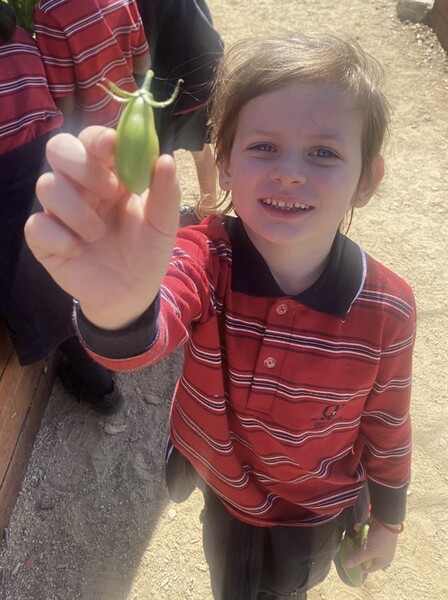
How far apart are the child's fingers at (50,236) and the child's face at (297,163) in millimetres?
537

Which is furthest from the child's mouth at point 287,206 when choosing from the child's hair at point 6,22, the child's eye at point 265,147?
the child's hair at point 6,22

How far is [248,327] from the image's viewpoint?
140 centimetres

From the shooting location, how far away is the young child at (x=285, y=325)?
1285mm

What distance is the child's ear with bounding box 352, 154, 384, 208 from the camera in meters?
1.50

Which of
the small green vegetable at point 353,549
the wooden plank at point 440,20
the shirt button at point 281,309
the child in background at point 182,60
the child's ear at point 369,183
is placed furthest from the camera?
the wooden plank at point 440,20

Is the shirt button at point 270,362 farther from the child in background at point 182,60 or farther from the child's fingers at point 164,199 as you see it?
the child in background at point 182,60

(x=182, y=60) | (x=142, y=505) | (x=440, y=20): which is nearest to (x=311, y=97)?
(x=182, y=60)

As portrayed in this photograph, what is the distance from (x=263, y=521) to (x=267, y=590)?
12.3 inches

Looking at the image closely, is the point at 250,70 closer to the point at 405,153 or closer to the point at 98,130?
the point at 98,130

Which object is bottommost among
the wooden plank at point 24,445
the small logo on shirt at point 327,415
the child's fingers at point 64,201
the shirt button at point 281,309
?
the wooden plank at point 24,445

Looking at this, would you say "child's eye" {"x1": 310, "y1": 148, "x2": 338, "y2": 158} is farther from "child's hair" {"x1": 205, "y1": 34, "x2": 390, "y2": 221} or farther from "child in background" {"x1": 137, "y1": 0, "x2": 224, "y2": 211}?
"child in background" {"x1": 137, "y1": 0, "x2": 224, "y2": 211}

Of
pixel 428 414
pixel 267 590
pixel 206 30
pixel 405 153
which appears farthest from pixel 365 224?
pixel 267 590

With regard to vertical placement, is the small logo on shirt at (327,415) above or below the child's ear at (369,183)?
below

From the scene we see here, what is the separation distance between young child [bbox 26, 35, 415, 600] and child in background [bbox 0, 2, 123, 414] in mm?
729
